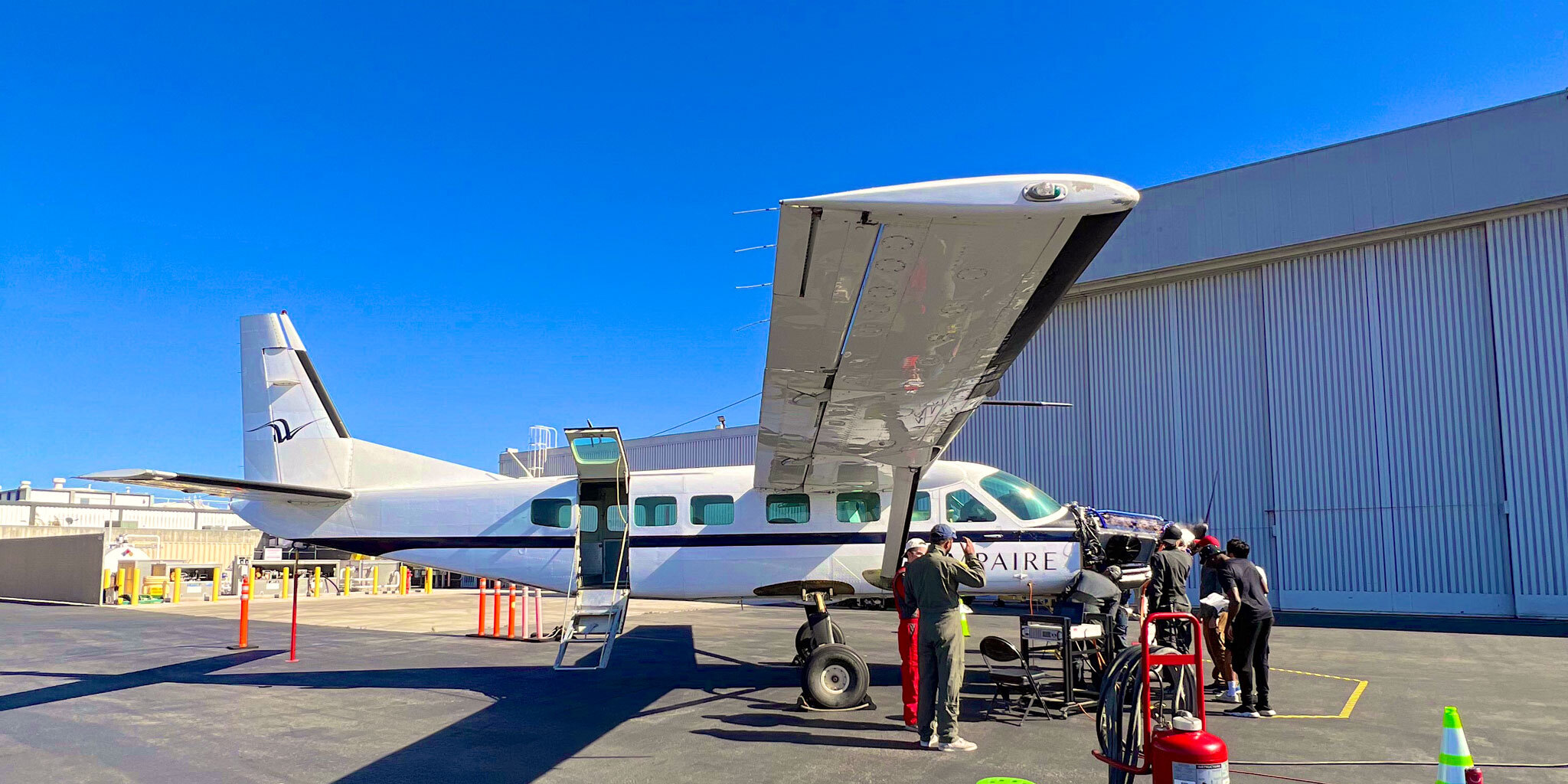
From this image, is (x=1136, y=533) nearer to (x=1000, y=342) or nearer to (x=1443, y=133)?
(x=1000, y=342)

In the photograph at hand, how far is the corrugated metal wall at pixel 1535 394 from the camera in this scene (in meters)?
20.5

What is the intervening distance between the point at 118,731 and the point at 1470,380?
89.3 feet

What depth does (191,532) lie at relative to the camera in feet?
145

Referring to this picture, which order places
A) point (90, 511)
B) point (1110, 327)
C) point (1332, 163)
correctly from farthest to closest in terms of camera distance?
point (90, 511)
point (1110, 327)
point (1332, 163)

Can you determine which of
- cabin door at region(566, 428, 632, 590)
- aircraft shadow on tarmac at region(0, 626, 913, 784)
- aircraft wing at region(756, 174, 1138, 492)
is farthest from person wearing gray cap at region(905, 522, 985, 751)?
cabin door at region(566, 428, 632, 590)

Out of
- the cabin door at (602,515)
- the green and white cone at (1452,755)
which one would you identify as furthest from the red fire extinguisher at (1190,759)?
the cabin door at (602,515)

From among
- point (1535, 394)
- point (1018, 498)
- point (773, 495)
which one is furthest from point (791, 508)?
point (1535, 394)

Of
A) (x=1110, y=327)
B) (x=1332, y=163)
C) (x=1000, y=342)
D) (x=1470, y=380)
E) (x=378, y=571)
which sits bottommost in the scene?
(x=378, y=571)

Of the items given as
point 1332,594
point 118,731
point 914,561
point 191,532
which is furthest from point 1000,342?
point 191,532

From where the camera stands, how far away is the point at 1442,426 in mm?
Result: 22250

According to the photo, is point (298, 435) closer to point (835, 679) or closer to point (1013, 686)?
point (835, 679)

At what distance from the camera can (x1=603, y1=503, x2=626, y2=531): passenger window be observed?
39.3ft

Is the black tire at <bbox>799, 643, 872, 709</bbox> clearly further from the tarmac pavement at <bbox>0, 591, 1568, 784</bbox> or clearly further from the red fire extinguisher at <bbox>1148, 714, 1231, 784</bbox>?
the red fire extinguisher at <bbox>1148, 714, 1231, 784</bbox>

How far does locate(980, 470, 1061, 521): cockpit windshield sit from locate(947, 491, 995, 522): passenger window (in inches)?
9.1
